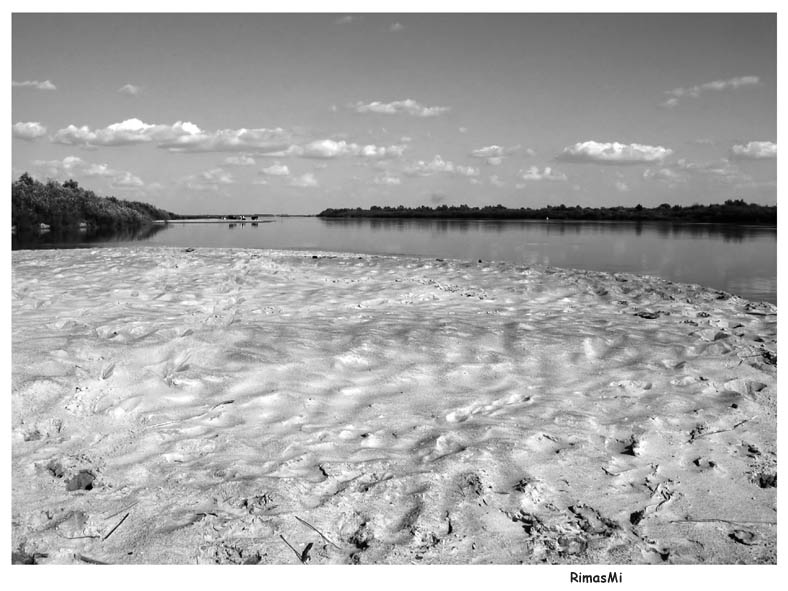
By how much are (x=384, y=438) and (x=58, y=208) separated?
41.1 m

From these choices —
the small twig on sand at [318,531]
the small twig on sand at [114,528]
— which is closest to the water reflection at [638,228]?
the small twig on sand at [318,531]

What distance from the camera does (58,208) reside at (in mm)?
38406

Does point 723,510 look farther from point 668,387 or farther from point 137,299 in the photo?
point 137,299

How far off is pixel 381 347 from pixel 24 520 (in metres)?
3.44

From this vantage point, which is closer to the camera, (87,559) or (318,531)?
(87,559)

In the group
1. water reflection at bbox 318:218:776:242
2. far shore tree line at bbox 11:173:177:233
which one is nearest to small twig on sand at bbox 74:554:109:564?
water reflection at bbox 318:218:776:242

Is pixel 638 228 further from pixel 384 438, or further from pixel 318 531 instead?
pixel 318 531

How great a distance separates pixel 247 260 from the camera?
Answer: 14.3m

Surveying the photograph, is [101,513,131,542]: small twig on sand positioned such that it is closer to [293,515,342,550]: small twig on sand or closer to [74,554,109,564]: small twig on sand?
[74,554,109,564]: small twig on sand

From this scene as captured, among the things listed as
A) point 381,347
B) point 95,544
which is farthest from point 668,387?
point 95,544

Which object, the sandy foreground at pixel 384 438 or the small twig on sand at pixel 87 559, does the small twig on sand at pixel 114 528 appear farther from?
the small twig on sand at pixel 87 559

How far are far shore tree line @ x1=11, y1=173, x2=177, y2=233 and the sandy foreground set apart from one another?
107 ft

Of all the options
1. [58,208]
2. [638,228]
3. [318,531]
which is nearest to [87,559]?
[318,531]

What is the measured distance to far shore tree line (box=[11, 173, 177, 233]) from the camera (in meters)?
35.1
